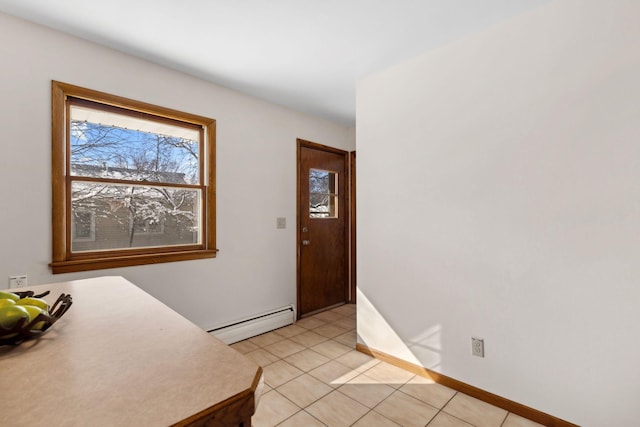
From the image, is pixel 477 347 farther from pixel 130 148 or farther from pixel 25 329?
pixel 130 148

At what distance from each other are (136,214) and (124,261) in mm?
387

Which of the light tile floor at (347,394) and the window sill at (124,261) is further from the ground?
the window sill at (124,261)

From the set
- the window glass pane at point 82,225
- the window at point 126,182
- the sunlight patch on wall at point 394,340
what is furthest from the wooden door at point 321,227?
the window glass pane at point 82,225

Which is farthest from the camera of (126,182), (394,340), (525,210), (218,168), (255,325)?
(255,325)

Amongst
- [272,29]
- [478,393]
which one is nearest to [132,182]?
[272,29]

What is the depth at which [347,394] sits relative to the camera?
6.97 feet

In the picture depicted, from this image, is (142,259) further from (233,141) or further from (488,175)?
(488,175)

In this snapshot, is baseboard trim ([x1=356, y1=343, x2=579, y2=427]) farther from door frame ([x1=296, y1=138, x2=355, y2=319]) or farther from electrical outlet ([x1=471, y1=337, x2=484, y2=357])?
door frame ([x1=296, y1=138, x2=355, y2=319])

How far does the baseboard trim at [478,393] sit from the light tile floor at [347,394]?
33mm

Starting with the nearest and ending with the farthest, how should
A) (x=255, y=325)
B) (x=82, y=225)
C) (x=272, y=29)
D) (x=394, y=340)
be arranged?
1. (x=272, y=29)
2. (x=82, y=225)
3. (x=394, y=340)
4. (x=255, y=325)

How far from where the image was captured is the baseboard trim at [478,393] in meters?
1.80

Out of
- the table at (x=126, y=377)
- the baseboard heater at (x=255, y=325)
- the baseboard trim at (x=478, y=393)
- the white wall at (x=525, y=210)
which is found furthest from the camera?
the baseboard heater at (x=255, y=325)

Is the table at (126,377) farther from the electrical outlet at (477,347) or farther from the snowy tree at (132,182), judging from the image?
the electrical outlet at (477,347)

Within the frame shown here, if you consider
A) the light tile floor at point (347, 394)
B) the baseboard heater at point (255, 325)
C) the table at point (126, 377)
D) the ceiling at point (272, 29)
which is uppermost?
the ceiling at point (272, 29)
